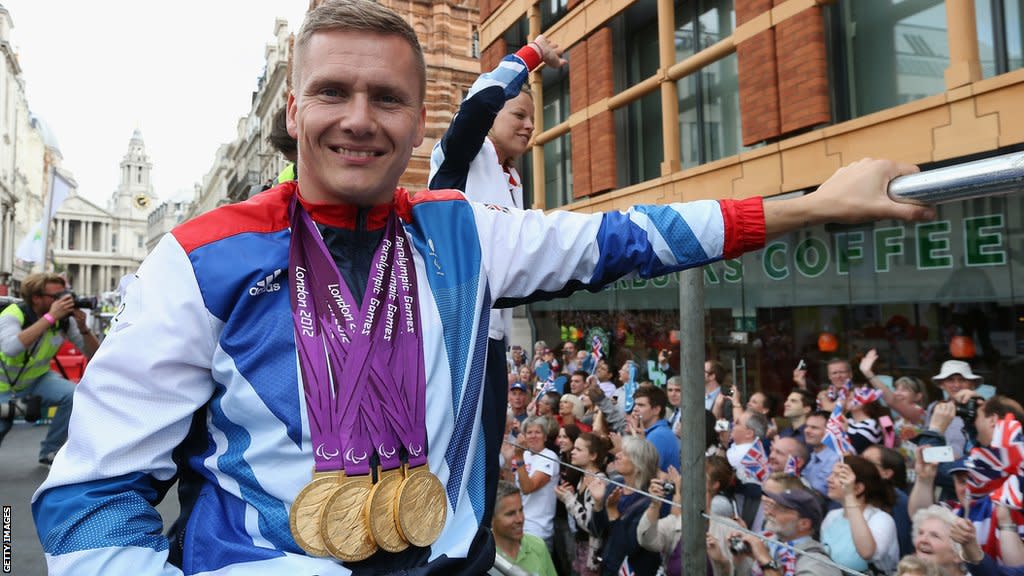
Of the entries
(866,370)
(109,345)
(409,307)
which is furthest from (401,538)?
(866,370)

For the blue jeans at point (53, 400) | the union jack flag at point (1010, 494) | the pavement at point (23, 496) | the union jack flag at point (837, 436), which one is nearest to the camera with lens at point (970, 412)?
the union jack flag at point (837, 436)

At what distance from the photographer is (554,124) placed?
13266 mm

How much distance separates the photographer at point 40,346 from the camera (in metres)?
5.33

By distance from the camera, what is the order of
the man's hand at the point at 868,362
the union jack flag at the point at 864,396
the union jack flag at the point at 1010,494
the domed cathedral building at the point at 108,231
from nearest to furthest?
1. the union jack flag at the point at 1010,494
2. the union jack flag at the point at 864,396
3. the man's hand at the point at 868,362
4. the domed cathedral building at the point at 108,231

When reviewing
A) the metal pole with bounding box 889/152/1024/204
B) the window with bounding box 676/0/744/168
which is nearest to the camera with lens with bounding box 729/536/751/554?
the metal pole with bounding box 889/152/1024/204

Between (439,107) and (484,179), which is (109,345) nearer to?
(484,179)

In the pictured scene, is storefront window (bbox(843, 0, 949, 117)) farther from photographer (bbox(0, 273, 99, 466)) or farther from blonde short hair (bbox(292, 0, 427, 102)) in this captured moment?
photographer (bbox(0, 273, 99, 466))

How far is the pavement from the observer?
3576 millimetres

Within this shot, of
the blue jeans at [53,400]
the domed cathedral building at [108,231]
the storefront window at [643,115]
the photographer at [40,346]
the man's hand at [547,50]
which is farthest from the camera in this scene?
the domed cathedral building at [108,231]

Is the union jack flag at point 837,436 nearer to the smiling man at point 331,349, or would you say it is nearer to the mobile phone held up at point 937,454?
the mobile phone held up at point 937,454

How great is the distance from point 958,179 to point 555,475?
3121 mm

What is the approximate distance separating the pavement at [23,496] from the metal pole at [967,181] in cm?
275

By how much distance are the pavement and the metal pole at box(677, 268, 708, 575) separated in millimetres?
2180

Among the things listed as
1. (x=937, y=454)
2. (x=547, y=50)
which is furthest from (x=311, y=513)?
A: (x=937, y=454)
